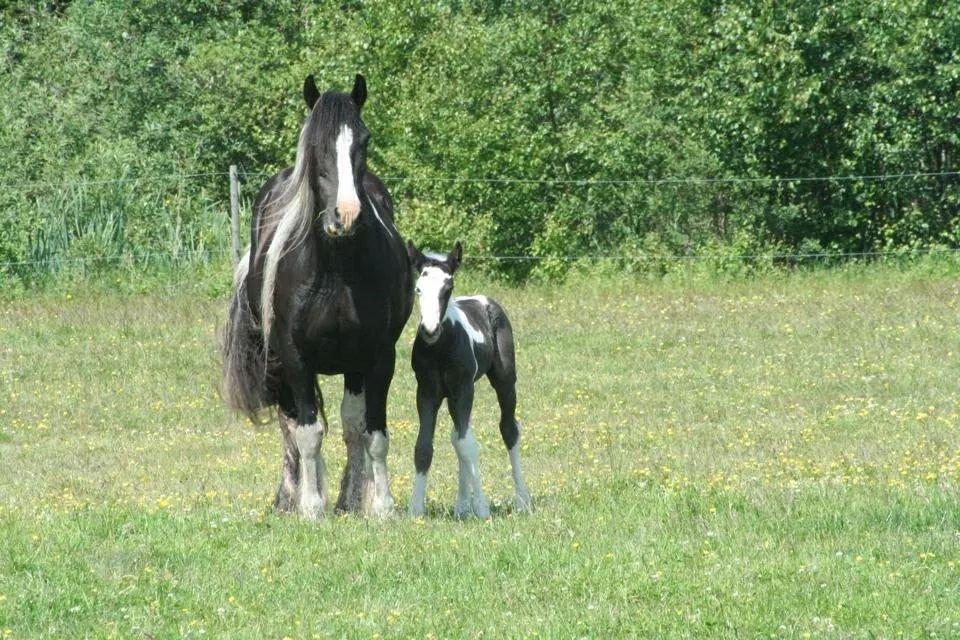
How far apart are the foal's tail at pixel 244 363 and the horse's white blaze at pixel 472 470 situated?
59.4 inches

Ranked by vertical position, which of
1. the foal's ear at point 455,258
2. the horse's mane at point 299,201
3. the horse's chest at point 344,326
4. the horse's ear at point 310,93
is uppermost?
the horse's ear at point 310,93

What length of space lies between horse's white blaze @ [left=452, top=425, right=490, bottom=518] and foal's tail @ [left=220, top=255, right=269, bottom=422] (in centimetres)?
151

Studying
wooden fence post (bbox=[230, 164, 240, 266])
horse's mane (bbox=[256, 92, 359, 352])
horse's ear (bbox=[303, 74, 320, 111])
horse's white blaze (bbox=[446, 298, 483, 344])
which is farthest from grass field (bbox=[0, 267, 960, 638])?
horse's ear (bbox=[303, 74, 320, 111])

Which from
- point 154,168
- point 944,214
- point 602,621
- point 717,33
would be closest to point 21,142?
point 154,168

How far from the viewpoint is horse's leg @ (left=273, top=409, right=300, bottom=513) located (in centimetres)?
1015

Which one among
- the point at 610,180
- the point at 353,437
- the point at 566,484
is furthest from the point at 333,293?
the point at 610,180

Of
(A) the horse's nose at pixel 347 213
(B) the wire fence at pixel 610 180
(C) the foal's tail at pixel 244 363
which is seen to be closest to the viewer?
(A) the horse's nose at pixel 347 213

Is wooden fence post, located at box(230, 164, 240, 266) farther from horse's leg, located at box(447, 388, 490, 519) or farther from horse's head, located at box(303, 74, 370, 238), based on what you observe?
horse's head, located at box(303, 74, 370, 238)

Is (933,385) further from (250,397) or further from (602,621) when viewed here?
(602,621)

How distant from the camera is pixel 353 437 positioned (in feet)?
32.3

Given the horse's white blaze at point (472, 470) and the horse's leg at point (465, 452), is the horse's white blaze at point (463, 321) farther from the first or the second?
the horse's white blaze at point (472, 470)

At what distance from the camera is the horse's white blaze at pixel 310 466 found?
31.1 ft

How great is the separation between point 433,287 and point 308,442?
1282 mm

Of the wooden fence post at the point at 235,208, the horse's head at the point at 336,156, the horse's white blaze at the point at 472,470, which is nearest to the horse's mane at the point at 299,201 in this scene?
the horse's head at the point at 336,156
